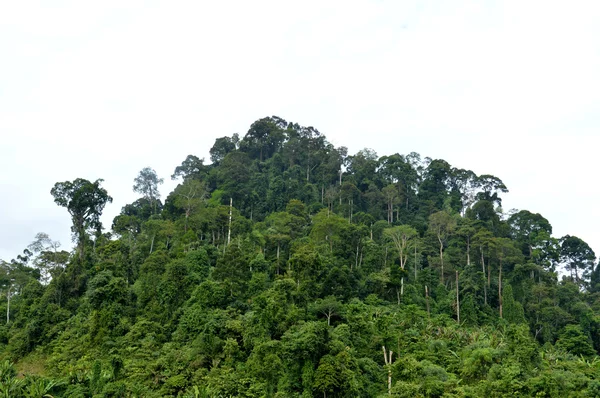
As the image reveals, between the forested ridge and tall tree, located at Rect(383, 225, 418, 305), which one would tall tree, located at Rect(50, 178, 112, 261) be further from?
tall tree, located at Rect(383, 225, 418, 305)

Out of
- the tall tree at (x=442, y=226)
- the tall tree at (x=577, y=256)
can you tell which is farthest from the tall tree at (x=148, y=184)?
the tall tree at (x=577, y=256)

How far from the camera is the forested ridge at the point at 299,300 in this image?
23.4 metres

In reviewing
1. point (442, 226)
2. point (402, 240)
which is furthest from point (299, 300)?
point (442, 226)

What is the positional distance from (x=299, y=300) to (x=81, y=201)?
22587 mm

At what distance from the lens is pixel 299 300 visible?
2969cm

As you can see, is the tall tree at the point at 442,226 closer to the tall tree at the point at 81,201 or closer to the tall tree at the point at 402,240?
the tall tree at the point at 402,240

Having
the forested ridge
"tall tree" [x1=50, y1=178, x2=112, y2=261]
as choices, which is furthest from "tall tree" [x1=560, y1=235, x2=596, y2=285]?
"tall tree" [x1=50, y1=178, x2=112, y2=261]

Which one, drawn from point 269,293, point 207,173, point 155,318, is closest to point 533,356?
point 269,293

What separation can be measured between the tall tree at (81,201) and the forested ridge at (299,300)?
0.40 feet

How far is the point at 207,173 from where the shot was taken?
63.6 m

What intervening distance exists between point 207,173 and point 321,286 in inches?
1430

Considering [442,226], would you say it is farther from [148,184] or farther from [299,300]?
[148,184]

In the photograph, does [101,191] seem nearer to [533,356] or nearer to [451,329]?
[451,329]

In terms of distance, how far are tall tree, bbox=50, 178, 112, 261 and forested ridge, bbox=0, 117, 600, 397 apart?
0.12 meters
